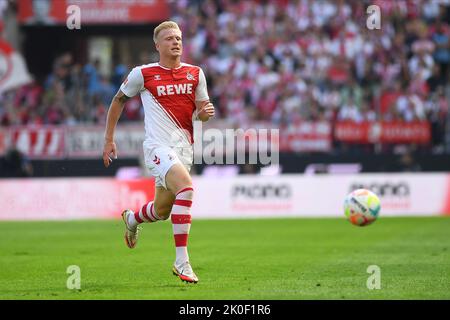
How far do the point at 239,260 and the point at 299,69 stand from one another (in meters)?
15.9

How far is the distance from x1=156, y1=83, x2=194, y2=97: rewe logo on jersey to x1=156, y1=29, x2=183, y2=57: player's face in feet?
1.15

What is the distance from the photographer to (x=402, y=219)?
22.5 meters

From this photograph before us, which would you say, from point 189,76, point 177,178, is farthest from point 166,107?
point 177,178

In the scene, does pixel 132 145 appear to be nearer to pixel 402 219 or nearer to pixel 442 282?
pixel 402 219

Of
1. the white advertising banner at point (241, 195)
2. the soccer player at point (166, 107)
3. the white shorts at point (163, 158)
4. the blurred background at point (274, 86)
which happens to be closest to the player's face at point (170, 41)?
the soccer player at point (166, 107)

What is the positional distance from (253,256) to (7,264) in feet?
11.6

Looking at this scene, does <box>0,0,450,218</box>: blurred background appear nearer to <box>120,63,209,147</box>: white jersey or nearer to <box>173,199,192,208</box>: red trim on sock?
<box>120,63,209,147</box>: white jersey

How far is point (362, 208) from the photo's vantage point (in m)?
13.3

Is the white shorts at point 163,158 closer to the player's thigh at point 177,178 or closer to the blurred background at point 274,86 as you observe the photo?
the player's thigh at point 177,178

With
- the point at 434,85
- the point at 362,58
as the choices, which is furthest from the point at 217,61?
the point at 434,85

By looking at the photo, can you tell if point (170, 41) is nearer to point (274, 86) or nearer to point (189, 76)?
point (189, 76)

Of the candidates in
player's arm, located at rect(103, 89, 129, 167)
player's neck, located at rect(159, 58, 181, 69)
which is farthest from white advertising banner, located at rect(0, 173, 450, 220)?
player's neck, located at rect(159, 58, 181, 69)

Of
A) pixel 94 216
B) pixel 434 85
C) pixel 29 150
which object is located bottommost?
pixel 94 216

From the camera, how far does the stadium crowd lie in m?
27.0
